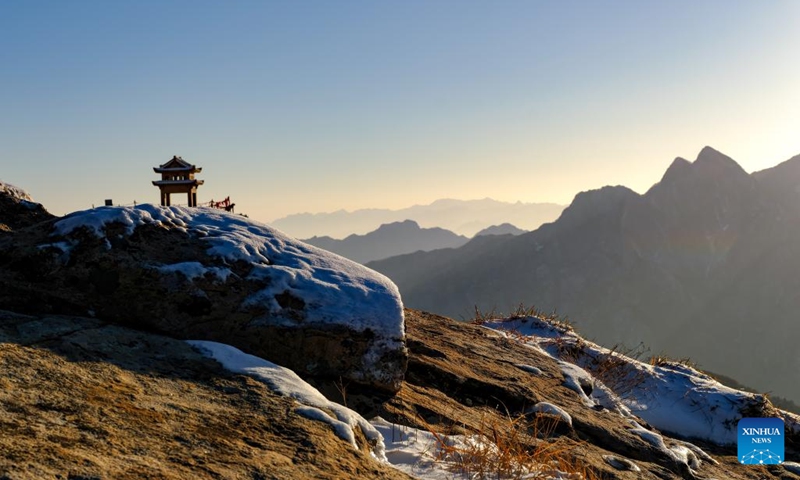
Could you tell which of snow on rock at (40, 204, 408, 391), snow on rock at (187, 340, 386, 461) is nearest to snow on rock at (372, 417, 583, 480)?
snow on rock at (187, 340, 386, 461)

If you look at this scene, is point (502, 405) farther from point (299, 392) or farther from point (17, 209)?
point (17, 209)

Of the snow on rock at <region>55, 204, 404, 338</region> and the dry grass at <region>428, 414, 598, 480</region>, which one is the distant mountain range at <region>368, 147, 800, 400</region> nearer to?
the snow on rock at <region>55, 204, 404, 338</region>

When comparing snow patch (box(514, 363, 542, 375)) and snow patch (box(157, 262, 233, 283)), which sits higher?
snow patch (box(157, 262, 233, 283))

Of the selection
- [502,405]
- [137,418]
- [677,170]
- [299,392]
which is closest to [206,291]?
[299,392]

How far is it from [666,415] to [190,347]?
7875 mm

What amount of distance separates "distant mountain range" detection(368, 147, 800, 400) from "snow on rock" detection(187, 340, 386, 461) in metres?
151

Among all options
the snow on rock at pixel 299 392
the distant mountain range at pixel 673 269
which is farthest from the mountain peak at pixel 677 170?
the snow on rock at pixel 299 392

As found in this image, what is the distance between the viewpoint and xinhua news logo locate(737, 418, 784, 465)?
27.0 ft

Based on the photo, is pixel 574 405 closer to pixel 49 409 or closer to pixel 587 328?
pixel 49 409

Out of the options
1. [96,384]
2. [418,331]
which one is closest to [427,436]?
[96,384]

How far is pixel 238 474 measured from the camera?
127 inches

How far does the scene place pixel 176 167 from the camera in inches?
428

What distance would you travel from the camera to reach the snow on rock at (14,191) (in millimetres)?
8609

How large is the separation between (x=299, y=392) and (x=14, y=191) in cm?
713
